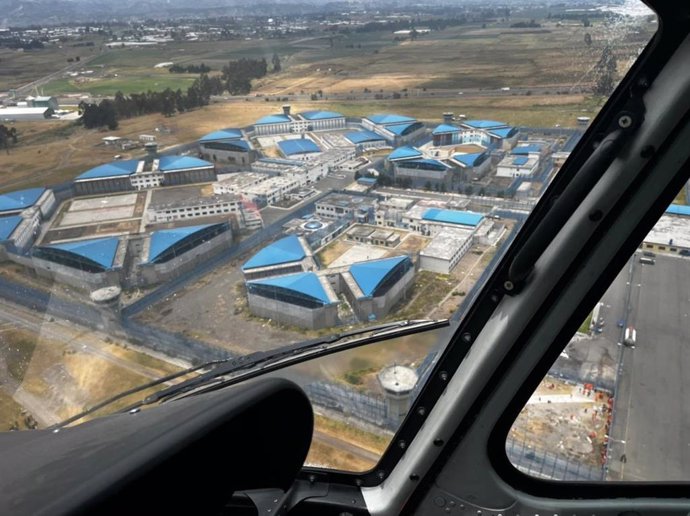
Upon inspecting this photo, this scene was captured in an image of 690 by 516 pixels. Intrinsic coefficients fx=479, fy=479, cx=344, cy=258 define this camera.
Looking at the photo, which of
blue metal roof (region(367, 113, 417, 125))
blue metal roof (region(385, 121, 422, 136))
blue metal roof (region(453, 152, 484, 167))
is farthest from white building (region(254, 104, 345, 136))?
blue metal roof (region(453, 152, 484, 167))

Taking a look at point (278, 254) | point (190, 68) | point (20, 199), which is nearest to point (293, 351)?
point (278, 254)

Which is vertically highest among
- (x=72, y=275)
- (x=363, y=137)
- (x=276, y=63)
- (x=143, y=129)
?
(x=276, y=63)

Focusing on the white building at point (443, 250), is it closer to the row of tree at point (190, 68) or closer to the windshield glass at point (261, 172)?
the windshield glass at point (261, 172)

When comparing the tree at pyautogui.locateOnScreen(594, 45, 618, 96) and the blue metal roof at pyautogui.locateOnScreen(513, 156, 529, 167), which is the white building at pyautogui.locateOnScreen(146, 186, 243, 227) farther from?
the tree at pyautogui.locateOnScreen(594, 45, 618, 96)

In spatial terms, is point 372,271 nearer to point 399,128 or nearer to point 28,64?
point 399,128

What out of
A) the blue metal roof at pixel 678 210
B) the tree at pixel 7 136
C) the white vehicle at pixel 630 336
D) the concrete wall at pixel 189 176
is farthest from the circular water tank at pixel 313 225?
the tree at pixel 7 136

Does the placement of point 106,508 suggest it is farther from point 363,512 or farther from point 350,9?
point 350,9
